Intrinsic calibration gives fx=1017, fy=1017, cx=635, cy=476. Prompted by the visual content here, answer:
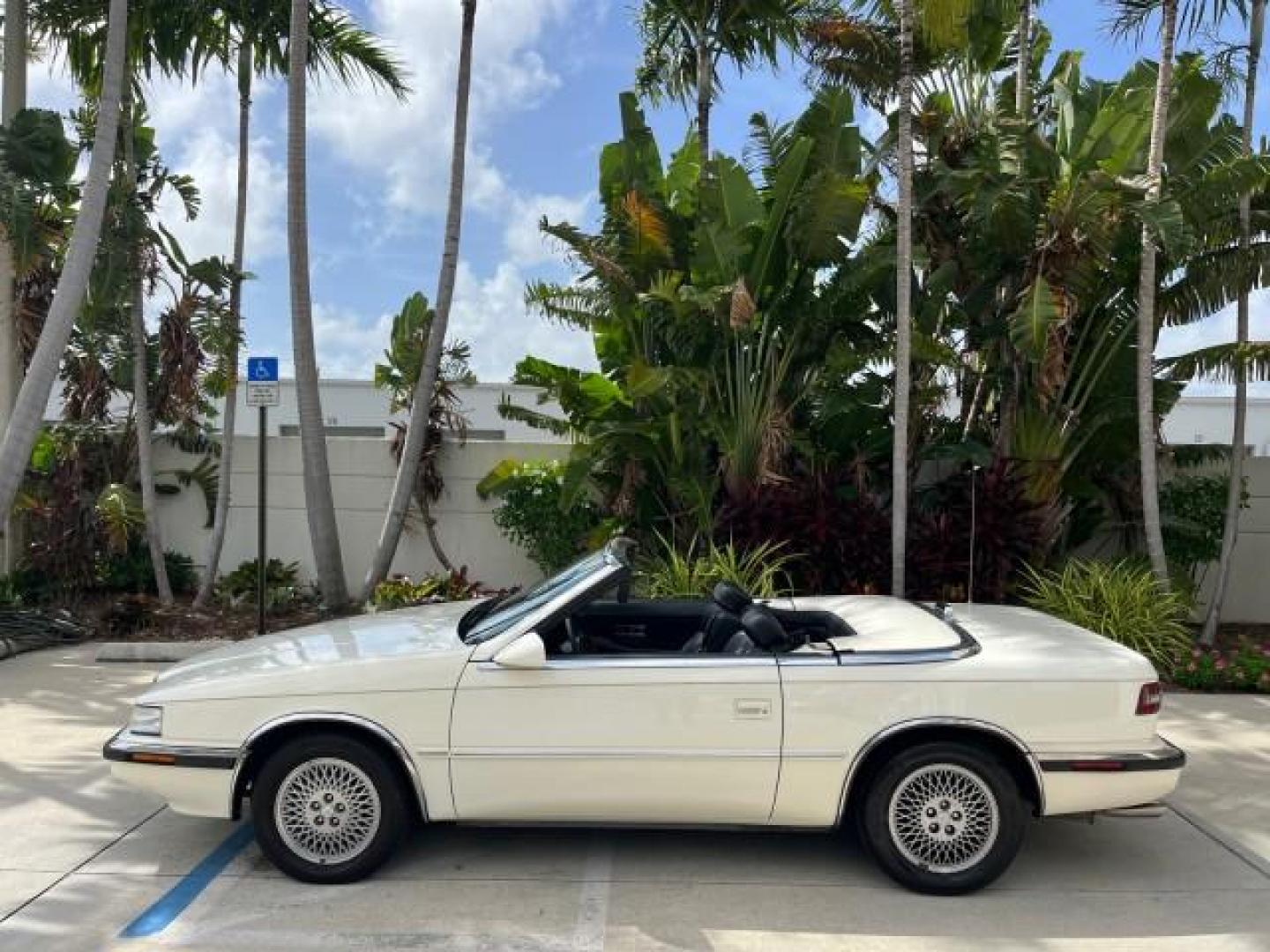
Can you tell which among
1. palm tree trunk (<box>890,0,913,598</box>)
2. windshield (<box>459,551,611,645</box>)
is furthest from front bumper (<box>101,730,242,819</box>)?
palm tree trunk (<box>890,0,913,598</box>)

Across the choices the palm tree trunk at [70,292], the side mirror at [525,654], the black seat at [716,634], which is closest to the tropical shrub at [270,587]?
the palm tree trunk at [70,292]

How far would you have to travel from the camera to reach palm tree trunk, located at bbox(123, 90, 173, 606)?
10.3 m

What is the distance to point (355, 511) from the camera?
38.3 ft

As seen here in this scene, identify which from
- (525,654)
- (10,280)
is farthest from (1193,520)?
(10,280)

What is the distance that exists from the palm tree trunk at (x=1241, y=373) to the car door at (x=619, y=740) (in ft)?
23.3

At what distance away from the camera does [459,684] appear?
168 inches

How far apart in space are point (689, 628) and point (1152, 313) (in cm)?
594

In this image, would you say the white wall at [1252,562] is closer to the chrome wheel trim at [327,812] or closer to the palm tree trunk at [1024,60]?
the palm tree trunk at [1024,60]

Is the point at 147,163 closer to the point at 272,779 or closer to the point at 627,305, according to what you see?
the point at 627,305

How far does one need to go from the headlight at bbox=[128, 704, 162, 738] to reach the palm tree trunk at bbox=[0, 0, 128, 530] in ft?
18.4

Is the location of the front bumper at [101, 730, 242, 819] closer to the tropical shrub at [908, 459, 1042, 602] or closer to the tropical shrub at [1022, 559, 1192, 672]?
the tropical shrub at [908, 459, 1042, 602]

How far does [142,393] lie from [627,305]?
5058 mm

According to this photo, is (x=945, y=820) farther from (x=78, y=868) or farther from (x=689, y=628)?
(x=78, y=868)

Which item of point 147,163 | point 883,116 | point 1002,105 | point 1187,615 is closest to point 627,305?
point 883,116
